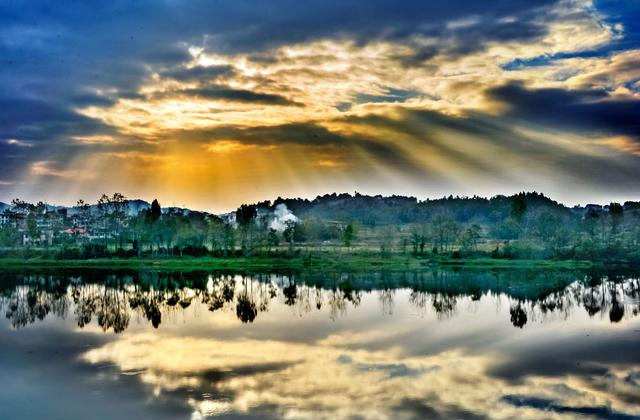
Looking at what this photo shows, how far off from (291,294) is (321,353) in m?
21.1

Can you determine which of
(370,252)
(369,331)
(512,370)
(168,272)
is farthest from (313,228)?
(512,370)

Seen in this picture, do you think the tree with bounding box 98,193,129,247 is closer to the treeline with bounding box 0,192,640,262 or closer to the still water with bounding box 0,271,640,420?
the treeline with bounding box 0,192,640,262

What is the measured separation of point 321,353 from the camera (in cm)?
2458

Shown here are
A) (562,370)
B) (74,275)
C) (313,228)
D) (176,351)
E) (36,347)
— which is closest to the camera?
(562,370)

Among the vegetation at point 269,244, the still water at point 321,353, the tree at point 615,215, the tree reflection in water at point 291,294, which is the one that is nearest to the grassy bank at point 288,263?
the vegetation at point 269,244

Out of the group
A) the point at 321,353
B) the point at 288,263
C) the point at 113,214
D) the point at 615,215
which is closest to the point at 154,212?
the point at 113,214

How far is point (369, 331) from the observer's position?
2975 centimetres

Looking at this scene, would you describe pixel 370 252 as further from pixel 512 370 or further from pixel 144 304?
pixel 512 370

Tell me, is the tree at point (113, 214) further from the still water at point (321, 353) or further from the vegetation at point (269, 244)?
the still water at point (321, 353)

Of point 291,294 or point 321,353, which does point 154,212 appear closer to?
point 291,294

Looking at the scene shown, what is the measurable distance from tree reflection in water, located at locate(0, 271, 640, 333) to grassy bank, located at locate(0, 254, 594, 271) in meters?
8.92

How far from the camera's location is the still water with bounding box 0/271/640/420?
17531mm

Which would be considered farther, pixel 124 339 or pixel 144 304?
pixel 144 304

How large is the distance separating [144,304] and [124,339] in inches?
475
